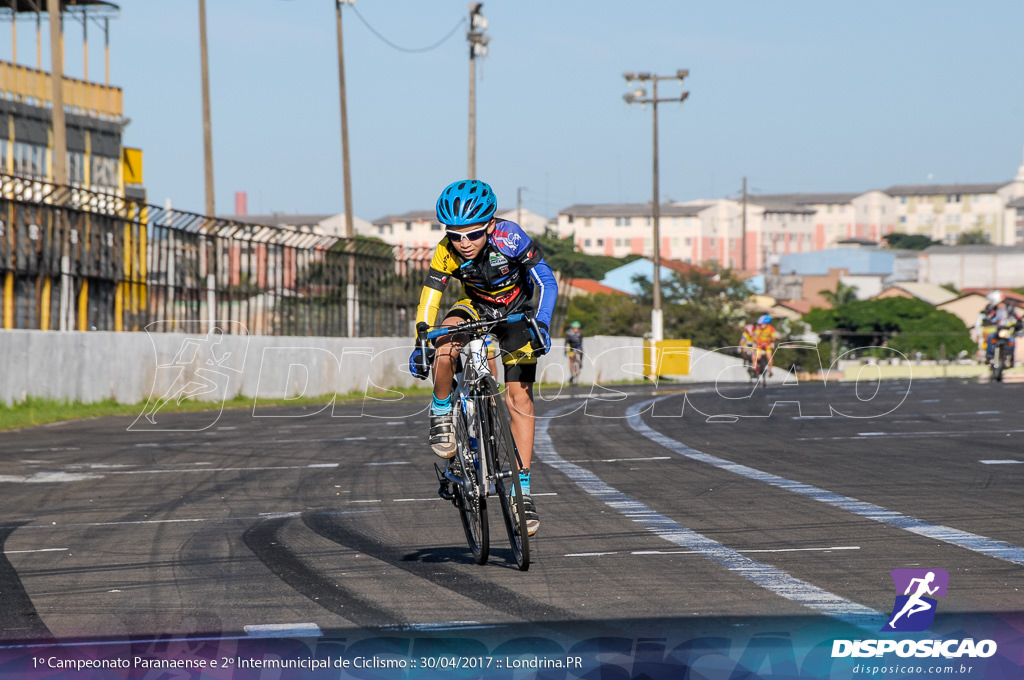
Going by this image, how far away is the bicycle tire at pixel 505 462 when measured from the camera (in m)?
6.32

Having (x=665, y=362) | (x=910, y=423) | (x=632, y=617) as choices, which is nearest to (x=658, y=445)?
(x=910, y=423)

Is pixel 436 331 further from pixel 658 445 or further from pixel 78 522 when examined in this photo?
pixel 658 445

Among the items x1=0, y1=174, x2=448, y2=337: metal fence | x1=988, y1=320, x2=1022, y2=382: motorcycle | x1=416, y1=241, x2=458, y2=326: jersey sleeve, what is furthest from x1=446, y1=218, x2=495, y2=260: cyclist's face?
x1=988, y1=320, x2=1022, y2=382: motorcycle

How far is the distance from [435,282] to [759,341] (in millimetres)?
26094

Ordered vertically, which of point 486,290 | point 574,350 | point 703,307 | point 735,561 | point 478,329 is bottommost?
point 574,350

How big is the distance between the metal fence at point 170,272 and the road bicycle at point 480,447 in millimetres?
14688

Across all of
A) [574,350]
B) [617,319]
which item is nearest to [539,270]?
[574,350]

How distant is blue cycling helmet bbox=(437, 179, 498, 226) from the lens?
271 inches

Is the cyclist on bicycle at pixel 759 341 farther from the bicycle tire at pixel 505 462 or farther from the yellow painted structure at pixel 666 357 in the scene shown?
the bicycle tire at pixel 505 462

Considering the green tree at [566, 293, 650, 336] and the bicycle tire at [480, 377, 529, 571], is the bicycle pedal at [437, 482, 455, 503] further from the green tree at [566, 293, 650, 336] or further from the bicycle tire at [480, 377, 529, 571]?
the green tree at [566, 293, 650, 336]

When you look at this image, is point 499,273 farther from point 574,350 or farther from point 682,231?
point 682,231

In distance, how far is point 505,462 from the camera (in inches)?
262

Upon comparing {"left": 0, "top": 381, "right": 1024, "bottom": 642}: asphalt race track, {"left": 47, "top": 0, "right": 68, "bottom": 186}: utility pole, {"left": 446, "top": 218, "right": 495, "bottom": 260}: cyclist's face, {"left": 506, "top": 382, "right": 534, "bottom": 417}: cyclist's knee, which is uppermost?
{"left": 47, "top": 0, "right": 68, "bottom": 186}: utility pole

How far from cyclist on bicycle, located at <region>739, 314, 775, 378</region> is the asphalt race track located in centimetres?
1681
